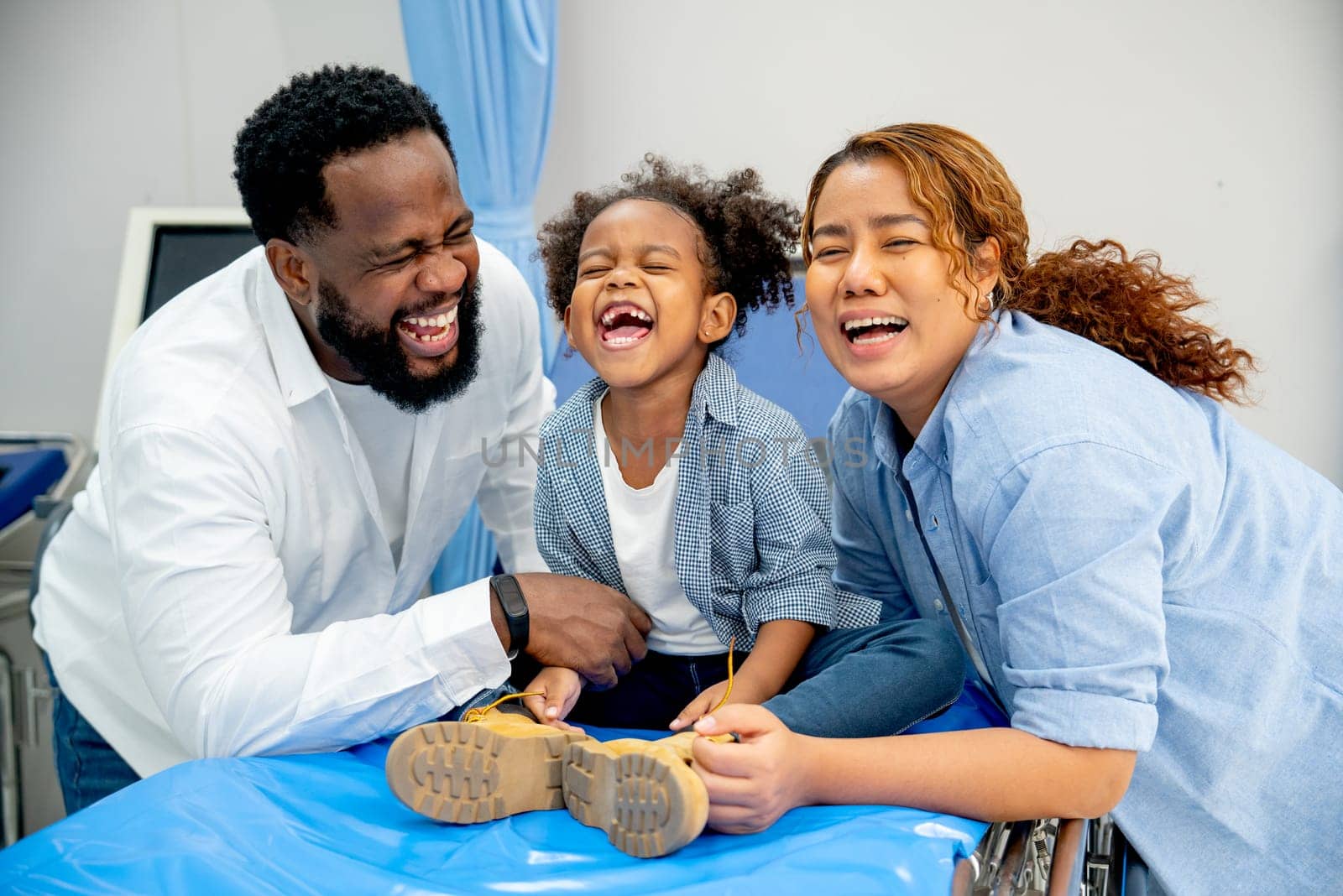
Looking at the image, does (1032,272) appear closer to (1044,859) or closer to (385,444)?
(1044,859)

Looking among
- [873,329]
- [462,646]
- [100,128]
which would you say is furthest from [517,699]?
[100,128]

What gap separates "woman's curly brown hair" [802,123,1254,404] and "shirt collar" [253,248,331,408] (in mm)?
753

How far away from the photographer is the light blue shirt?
1.09 metres

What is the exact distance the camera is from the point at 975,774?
113cm

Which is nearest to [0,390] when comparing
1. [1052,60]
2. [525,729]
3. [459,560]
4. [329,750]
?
[459,560]

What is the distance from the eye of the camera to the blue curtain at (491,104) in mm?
2654

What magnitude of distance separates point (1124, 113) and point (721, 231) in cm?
141

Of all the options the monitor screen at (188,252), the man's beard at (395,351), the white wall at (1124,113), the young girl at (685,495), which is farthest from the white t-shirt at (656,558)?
the monitor screen at (188,252)

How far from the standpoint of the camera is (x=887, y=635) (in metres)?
1.53

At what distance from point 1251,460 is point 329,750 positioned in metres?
1.19

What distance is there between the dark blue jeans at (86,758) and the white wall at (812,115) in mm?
1851

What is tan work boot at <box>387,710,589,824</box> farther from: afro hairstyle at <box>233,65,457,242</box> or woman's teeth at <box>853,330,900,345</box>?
afro hairstyle at <box>233,65,457,242</box>

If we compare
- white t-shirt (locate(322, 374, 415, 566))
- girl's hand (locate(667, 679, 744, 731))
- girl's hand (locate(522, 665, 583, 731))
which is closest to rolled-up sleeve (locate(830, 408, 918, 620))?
girl's hand (locate(667, 679, 744, 731))

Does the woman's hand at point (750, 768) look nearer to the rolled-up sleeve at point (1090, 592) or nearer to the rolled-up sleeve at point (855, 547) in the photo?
the rolled-up sleeve at point (1090, 592)
